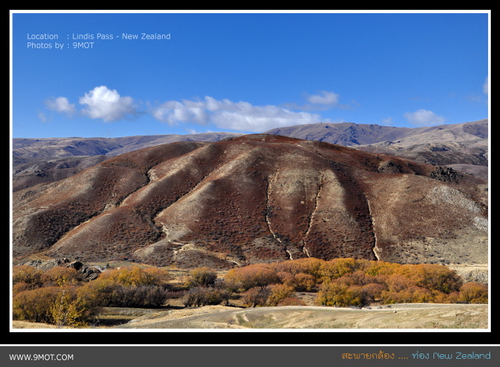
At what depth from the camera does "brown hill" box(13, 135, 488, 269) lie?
150 feet

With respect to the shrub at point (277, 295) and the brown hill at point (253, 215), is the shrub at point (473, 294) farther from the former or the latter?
the brown hill at point (253, 215)

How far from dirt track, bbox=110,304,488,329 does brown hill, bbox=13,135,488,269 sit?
95.0 feet

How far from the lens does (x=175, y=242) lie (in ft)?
154

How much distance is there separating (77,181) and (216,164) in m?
27.9

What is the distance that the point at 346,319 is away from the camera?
11.8 metres

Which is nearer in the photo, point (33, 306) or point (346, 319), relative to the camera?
point (346, 319)

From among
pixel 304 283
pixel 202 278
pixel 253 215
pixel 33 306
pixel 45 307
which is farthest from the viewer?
pixel 253 215

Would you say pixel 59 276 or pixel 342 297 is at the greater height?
pixel 342 297

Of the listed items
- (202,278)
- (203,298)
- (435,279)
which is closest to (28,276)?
(203,298)

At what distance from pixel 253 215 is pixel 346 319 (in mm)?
42584

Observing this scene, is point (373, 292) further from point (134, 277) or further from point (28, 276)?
point (28, 276)

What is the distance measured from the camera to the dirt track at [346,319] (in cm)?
1006

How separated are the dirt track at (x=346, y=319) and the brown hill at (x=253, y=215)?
2894 cm
